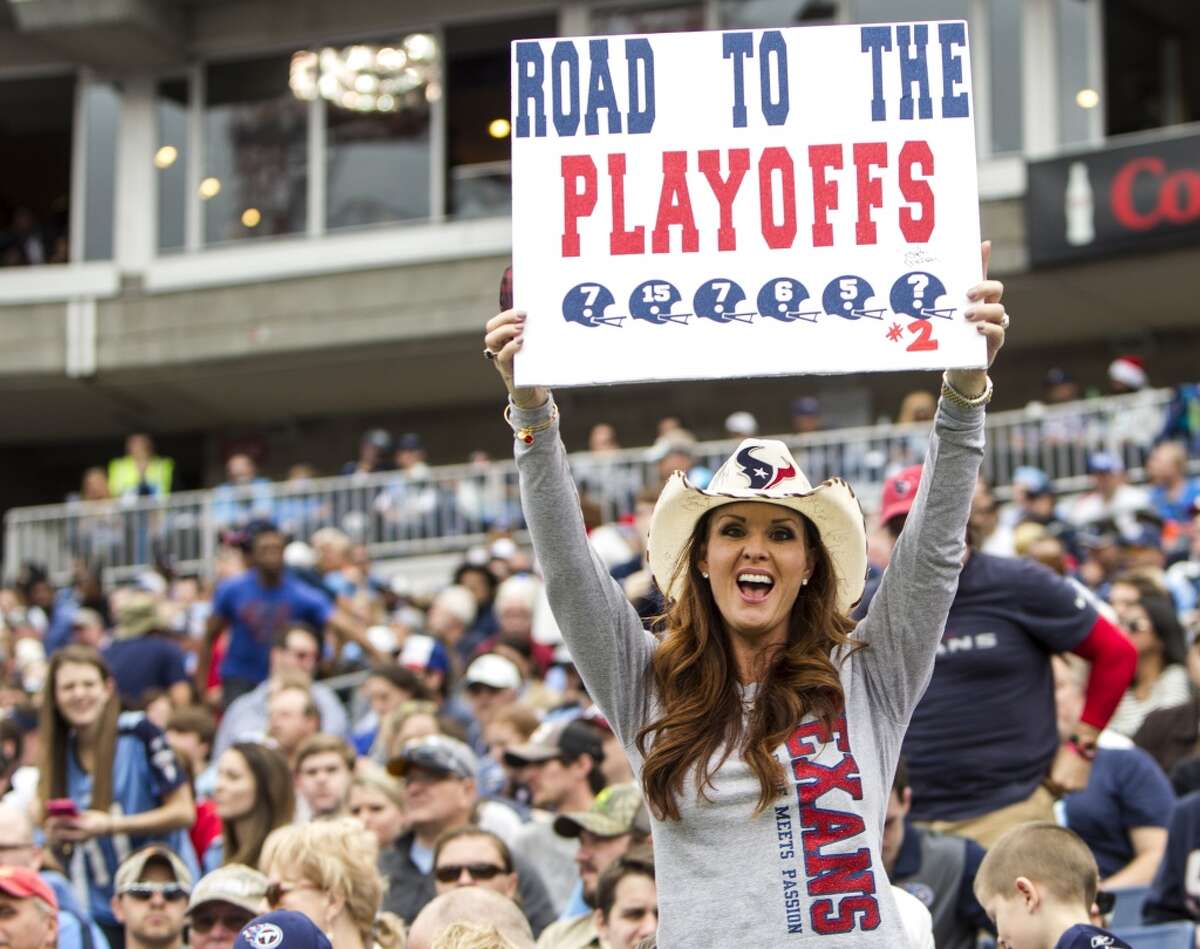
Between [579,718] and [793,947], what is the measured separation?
14.8 feet

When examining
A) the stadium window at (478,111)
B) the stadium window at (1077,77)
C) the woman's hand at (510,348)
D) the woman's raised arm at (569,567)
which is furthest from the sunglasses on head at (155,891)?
the stadium window at (478,111)

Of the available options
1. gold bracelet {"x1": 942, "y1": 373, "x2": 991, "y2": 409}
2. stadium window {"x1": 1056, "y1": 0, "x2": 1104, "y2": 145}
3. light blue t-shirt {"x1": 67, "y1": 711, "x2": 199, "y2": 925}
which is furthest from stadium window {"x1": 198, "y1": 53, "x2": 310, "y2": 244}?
gold bracelet {"x1": 942, "y1": 373, "x2": 991, "y2": 409}

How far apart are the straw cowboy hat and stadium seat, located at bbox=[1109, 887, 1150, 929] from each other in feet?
8.98

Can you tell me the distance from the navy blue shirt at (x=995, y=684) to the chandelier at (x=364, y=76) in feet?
58.1

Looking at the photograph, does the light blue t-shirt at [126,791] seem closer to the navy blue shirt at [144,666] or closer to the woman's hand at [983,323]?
the navy blue shirt at [144,666]

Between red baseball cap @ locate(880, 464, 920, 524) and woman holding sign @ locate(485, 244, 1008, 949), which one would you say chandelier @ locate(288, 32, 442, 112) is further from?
woman holding sign @ locate(485, 244, 1008, 949)

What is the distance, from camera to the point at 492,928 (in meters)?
4.88

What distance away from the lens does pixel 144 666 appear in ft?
37.4

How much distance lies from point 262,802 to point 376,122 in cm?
1680

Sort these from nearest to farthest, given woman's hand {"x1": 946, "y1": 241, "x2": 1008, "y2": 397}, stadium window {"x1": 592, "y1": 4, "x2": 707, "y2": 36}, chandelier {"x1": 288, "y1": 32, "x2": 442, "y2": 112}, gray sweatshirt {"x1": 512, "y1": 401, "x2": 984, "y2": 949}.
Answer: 1. gray sweatshirt {"x1": 512, "y1": 401, "x2": 984, "y2": 949}
2. woman's hand {"x1": 946, "y1": 241, "x2": 1008, "y2": 397}
3. stadium window {"x1": 592, "y1": 4, "x2": 707, "y2": 36}
4. chandelier {"x1": 288, "y1": 32, "x2": 442, "y2": 112}

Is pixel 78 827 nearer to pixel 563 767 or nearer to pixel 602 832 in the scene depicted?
pixel 563 767

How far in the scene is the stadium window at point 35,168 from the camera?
25266mm

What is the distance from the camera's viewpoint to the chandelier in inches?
926

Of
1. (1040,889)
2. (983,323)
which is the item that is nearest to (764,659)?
(983,323)
